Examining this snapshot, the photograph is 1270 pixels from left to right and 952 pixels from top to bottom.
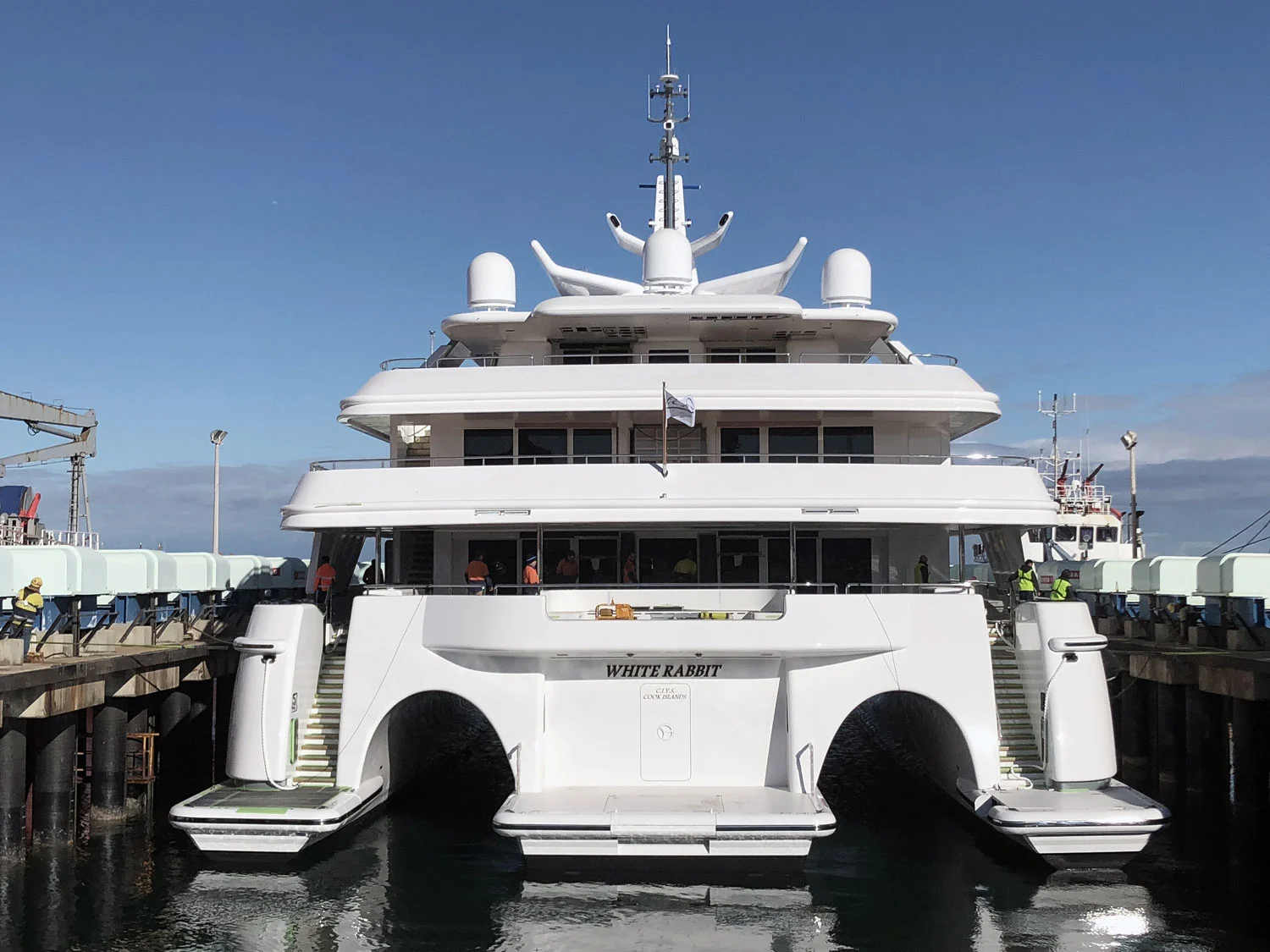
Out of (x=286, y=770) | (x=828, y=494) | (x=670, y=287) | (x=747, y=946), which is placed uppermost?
(x=670, y=287)

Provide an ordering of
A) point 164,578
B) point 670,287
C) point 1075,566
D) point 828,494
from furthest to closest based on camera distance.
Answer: point 1075,566 < point 164,578 < point 670,287 < point 828,494

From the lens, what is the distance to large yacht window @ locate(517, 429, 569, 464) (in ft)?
59.0

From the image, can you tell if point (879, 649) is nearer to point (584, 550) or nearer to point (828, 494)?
point (828, 494)

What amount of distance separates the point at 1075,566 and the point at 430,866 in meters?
24.7

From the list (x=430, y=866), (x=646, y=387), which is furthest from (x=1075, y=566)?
(x=430, y=866)

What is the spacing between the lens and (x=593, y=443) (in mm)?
18016

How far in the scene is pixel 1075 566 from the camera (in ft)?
110

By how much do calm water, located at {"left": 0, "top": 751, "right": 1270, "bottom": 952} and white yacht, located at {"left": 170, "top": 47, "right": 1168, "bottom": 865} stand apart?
62 cm

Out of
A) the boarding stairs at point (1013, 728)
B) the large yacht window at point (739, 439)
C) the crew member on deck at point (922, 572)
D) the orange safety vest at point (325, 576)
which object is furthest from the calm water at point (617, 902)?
the large yacht window at point (739, 439)

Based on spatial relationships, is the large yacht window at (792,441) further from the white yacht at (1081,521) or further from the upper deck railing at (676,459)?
the white yacht at (1081,521)

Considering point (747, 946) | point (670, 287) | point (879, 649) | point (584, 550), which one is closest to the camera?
point (747, 946)

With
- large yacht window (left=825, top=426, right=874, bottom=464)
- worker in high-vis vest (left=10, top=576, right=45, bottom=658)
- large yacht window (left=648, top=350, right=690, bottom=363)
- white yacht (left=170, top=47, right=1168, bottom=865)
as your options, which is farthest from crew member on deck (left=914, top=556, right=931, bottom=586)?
worker in high-vis vest (left=10, top=576, right=45, bottom=658)

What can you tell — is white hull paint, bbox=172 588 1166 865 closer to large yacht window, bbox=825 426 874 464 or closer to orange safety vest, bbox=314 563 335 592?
orange safety vest, bbox=314 563 335 592

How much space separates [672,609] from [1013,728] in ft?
15.4
